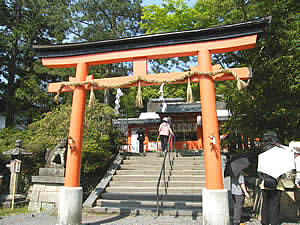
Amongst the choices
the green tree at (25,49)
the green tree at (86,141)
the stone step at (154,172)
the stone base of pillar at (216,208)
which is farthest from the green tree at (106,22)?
the stone base of pillar at (216,208)

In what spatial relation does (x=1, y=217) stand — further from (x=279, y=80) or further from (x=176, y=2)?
(x=176, y=2)

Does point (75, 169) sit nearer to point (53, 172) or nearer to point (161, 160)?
point (53, 172)

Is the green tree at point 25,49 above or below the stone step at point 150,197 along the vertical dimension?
above

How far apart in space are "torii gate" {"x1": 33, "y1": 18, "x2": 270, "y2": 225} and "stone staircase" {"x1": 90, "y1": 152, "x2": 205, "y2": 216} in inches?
54.8

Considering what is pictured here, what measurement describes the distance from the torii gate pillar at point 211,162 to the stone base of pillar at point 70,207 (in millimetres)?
2723

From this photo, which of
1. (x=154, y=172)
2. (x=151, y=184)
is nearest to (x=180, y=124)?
(x=154, y=172)

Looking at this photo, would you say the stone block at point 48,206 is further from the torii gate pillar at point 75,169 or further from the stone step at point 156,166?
the stone step at point 156,166

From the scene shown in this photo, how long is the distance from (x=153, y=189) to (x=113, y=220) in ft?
5.75

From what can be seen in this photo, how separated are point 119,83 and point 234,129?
4.57 meters

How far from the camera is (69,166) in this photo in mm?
4914

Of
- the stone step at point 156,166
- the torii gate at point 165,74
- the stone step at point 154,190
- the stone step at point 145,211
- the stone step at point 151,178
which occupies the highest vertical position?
the torii gate at point 165,74

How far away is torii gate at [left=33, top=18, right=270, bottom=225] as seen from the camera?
4.29 m

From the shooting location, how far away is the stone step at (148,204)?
562 centimetres

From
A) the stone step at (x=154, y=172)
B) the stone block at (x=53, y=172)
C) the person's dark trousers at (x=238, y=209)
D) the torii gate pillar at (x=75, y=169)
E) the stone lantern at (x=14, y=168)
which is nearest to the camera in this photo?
the person's dark trousers at (x=238, y=209)
